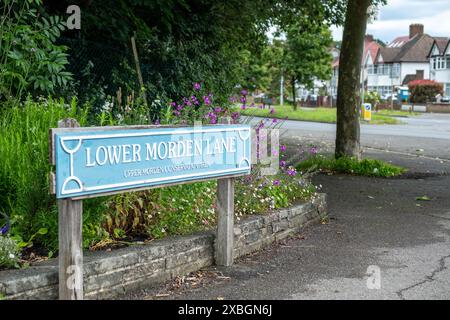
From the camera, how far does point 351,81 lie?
13000 millimetres

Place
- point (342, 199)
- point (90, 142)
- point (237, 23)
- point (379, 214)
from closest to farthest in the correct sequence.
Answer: point (90, 142) < point (379, 214) < point (342, 199) < point (237, 23)

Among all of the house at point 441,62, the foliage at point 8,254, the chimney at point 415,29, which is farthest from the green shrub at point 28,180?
the chimney at point 415,29

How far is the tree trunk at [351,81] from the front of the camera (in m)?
12.9

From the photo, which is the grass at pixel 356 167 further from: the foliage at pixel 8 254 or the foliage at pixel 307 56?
the foliage at pixel 307 56

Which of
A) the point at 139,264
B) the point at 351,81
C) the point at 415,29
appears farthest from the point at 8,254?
the point at 415,29

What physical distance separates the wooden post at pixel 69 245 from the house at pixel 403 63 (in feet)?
279

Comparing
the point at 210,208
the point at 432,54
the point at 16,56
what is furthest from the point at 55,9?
the point at 432,54

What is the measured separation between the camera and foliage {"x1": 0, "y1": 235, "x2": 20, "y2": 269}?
4.44m

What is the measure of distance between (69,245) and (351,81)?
9.71 meters

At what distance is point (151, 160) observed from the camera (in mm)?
4871

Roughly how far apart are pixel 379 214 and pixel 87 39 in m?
5.22

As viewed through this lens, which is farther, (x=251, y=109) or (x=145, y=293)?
(x=251, y=109)

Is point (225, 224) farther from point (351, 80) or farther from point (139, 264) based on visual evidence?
point (351, 80)

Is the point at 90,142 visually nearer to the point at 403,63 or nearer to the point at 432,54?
the point at 432,54
